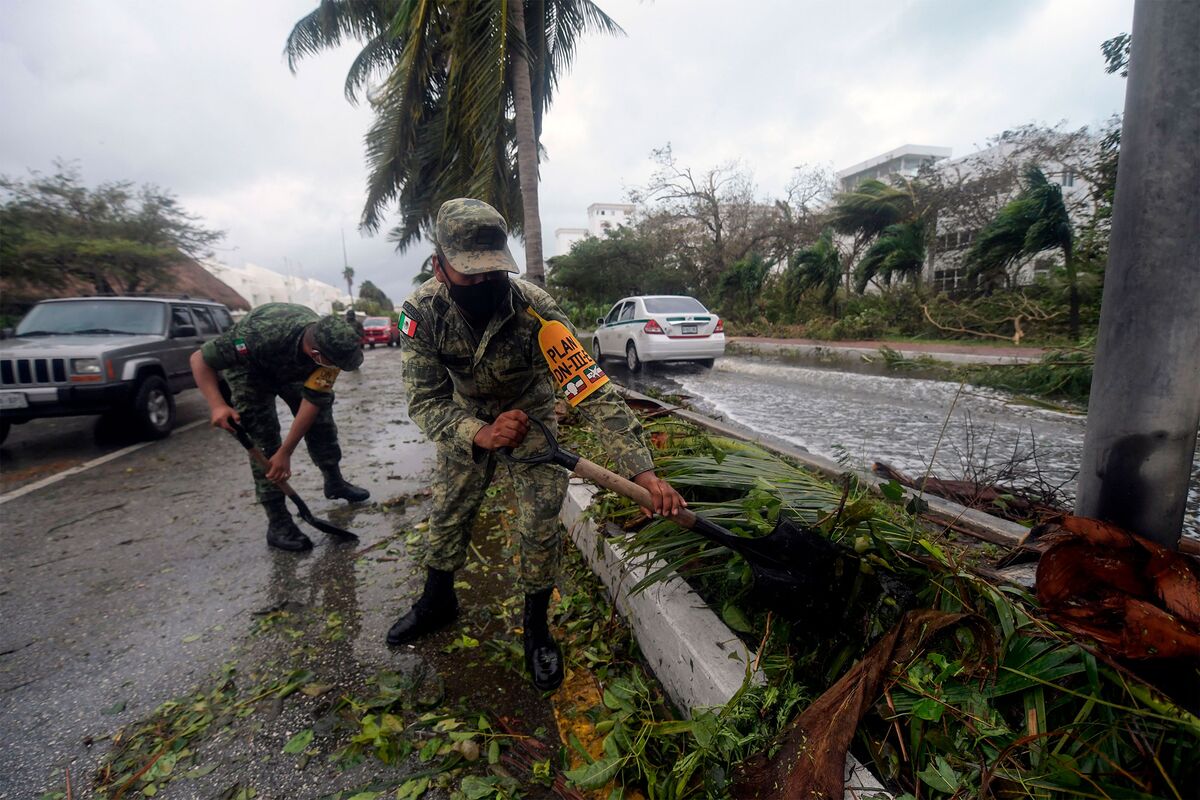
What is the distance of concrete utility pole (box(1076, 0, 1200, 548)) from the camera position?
120 centimetres

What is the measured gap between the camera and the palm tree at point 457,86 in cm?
697

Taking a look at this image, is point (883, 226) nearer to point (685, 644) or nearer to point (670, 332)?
point (670, 332)

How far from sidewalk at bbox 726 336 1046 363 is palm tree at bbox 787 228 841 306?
9.90ft

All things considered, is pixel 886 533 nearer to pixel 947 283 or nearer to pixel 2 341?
pixel 2 341

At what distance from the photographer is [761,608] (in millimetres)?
1851

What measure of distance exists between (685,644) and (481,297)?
1459 millimetres

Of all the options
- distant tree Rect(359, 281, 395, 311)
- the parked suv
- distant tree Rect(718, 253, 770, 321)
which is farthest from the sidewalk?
distant tree Rect(359, 281, 395, 311)

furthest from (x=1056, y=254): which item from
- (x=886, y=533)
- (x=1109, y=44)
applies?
(x=886, y=533)

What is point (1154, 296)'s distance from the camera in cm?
125

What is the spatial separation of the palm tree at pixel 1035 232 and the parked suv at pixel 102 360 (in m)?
14.0

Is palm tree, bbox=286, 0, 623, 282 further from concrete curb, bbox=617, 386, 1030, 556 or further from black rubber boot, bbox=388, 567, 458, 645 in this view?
black rubber boot, bbox=388, 567, 458, 645

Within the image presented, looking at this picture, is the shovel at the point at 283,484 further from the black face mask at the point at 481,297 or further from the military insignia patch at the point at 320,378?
the black face mask at the point at 481,297

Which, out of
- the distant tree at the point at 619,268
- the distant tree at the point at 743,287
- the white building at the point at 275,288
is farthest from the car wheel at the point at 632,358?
the white building at the point at 275,288

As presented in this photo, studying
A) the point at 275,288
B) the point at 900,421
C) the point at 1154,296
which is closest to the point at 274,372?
the point at 1154,296
